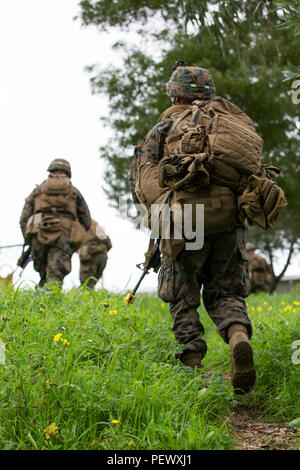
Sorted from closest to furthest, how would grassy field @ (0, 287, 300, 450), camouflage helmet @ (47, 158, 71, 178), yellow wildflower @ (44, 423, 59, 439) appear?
yellow wildflower @ (44, 423, 59, 439)
grassy field @ (0, 287, 300, 450)
camouflage helmet @ (47, 158, 71, 178)

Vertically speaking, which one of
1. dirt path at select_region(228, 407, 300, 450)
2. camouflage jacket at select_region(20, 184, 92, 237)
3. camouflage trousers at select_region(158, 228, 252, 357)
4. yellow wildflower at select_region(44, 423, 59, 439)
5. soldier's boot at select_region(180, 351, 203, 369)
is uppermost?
camouflage jacket at select_region(20, 184, 92, 237)

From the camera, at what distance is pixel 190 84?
4316 mm

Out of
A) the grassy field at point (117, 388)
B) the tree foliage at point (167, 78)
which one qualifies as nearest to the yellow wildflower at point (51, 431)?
the grassy field at point (117, 388)

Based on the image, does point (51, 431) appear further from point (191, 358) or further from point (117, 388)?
point (191, 358)

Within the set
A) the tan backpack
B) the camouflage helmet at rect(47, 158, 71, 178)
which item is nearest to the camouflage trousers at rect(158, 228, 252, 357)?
the tan backpack

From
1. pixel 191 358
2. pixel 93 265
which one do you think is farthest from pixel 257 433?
pixel 93 265

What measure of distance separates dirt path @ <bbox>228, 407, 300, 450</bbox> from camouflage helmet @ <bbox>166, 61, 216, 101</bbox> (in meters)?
2.28

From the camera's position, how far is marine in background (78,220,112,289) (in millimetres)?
12797

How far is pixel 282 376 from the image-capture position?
418cm

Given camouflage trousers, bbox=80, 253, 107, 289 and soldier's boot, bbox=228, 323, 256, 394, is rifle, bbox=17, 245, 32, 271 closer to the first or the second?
camouflage trousers, bbox=80, 253, 107, 289

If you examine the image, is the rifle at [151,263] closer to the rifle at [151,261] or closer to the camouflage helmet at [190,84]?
the rifle at [151,261]

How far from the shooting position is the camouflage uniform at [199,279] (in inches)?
161
